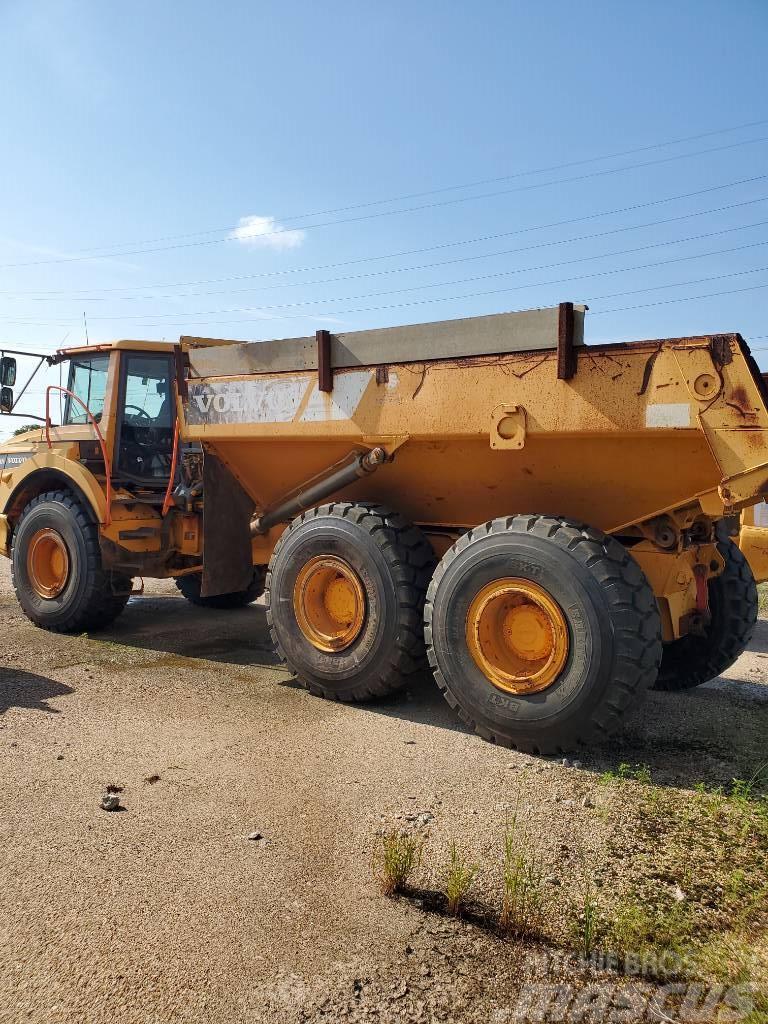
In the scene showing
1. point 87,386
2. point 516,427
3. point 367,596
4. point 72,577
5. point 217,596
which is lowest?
point 217,596

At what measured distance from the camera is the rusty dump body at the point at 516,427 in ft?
11.8

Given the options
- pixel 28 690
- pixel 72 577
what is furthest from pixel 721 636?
pixel 72 577

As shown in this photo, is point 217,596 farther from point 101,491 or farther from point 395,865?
point 395,865

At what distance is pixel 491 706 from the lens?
3918 mm

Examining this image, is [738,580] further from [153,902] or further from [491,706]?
[153,902]

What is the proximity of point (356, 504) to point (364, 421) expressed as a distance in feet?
1.72

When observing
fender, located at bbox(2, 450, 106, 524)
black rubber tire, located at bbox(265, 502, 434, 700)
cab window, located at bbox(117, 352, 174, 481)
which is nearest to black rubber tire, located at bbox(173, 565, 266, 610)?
cab window, located at bbox(117, 352, 174, 481)

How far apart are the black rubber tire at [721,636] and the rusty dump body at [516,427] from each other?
1.18 meters

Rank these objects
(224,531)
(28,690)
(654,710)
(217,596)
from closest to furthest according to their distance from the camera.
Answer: (654,710) < (28,690) < (224,531) < (217,596)

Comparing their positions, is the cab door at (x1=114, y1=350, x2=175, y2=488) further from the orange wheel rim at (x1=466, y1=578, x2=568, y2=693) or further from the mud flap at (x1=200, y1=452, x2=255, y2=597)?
the orange wheel rim at (x1=466, y1=578, x2=568, y2=693)

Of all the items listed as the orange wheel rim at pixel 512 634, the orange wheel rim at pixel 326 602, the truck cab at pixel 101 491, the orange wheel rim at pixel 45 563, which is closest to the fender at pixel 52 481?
the truck cab at pixel 101 491

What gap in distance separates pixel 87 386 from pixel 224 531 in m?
2.19

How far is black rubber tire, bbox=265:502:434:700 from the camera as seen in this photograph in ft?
14.5

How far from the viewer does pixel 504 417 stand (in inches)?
161
